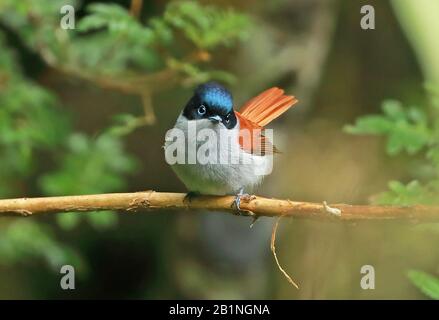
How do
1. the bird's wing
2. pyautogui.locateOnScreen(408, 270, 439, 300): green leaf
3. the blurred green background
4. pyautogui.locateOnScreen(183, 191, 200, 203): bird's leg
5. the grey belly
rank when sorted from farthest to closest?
the blurred green background
the bird's wing
the grey belly
pyautogui.locateOnScreen(183, 191, 200, 203): bird's leg
pyautogui.locateOnScreen(408, 270, 439, 300): green leaf

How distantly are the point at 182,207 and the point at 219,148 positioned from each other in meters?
0.69

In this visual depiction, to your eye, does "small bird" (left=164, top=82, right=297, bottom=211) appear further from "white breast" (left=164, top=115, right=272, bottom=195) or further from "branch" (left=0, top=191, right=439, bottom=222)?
"branch" (left=0, top=191, right=439, bottom=222)

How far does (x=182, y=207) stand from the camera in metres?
2.74

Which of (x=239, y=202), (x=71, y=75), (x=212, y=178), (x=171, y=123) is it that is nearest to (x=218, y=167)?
(x=212, y=178)

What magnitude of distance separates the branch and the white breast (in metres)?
0.35

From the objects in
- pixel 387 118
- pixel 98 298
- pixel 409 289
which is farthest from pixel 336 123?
pixel 387 118

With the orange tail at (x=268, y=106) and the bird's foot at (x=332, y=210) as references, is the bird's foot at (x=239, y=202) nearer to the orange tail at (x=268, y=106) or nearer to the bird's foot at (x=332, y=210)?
the bird's foot at (x=332, y=210)

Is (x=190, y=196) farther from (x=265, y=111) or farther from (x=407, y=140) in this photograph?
(x=407, y=140)

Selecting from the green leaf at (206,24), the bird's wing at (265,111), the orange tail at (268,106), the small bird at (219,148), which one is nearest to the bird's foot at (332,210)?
the small bird at (219,148)

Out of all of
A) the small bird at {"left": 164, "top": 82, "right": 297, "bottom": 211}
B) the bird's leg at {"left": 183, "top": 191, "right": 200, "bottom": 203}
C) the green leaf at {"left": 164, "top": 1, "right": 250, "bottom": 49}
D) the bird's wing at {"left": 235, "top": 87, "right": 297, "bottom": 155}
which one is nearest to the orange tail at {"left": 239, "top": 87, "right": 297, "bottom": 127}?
the bird's wing at {"left": 235, "top": 87, "right": 297, "bottom": 155}

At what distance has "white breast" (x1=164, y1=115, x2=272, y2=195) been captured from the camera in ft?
10.6

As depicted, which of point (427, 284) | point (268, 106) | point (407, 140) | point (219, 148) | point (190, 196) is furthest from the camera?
point (268, 106)

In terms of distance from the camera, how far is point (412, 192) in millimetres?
2836

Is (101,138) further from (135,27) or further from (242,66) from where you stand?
(242,66)
